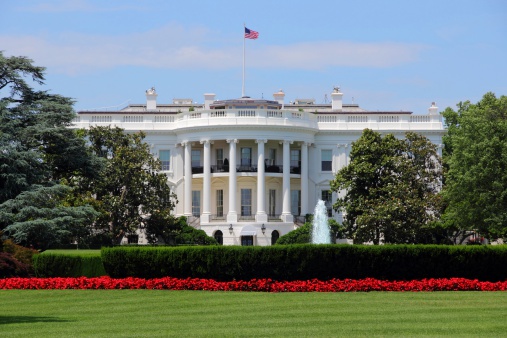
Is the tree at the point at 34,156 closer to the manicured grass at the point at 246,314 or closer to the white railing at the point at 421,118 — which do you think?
the manicured grass at the point at 246,314

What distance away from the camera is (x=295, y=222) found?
258ft

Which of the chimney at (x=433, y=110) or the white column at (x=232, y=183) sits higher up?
the chimney at (x=433, y=110)

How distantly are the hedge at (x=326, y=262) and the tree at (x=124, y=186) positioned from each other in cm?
3115

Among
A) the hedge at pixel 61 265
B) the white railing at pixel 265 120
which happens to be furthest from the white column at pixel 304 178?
the hedge at pixel 61 265

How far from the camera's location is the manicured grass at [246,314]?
75.9ft

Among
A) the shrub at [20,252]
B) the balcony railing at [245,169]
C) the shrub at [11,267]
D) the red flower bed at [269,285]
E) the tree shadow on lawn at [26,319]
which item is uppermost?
the balcony railing at [245,169]

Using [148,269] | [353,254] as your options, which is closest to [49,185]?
[148,269]

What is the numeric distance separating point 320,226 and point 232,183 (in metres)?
7.34

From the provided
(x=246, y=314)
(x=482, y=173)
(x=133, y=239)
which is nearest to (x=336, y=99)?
(x=133, y=239)

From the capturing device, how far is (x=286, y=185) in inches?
3135

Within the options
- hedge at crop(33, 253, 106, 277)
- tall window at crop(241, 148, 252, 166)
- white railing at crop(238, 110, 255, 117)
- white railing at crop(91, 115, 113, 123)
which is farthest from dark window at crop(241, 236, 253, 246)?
hedge at crop(33, 253, 106, 277)

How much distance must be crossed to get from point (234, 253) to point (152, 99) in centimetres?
5668

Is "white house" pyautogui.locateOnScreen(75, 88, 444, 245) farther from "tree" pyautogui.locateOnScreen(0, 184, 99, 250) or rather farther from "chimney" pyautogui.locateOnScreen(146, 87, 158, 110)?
"tree" pyautogui.locateOnScreen(0, 184, 99, 250)

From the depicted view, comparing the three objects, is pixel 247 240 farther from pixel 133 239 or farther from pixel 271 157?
pixel 133 239
